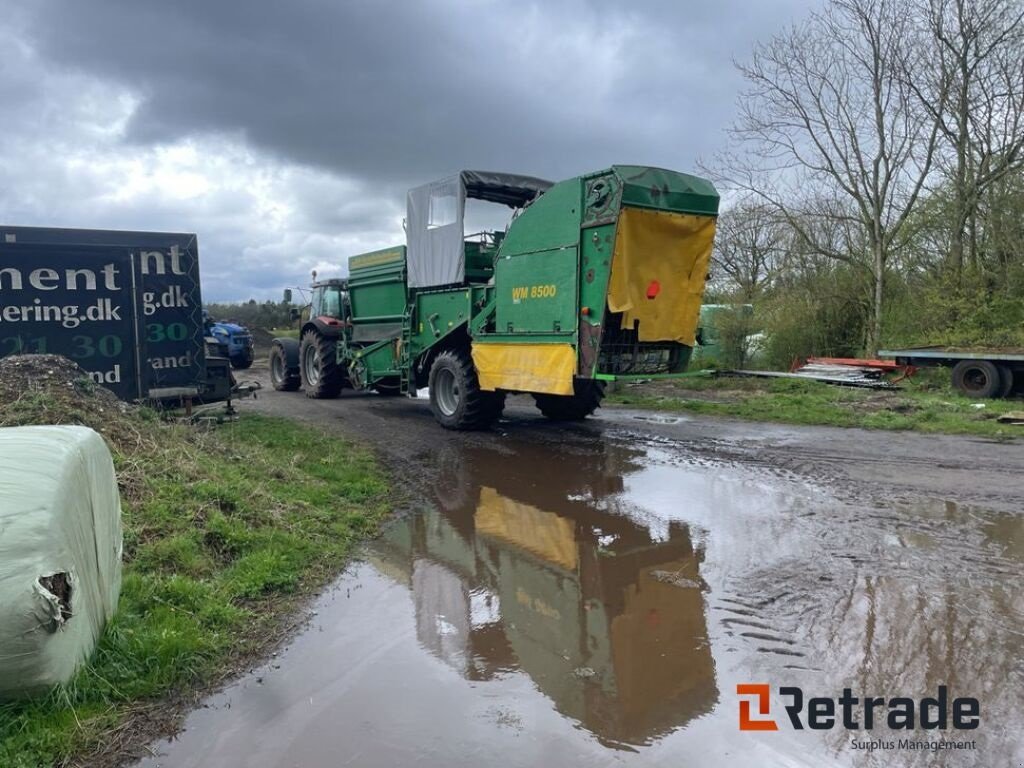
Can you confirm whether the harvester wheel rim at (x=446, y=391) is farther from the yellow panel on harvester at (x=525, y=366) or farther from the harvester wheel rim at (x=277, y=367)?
the harvester wheel rim at (x=277, y=367)

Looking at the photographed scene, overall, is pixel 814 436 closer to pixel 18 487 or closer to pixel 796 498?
pixel 796 498

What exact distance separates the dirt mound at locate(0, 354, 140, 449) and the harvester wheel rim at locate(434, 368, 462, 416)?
5139 mm

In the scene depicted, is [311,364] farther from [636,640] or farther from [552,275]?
[636,640]

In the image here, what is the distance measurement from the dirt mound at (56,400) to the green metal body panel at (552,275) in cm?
497

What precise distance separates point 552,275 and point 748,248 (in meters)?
15.1

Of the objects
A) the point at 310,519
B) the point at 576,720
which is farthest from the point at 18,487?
the point at 310,519

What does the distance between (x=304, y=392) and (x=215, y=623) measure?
12.9 meters

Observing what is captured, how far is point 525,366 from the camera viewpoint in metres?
9.83

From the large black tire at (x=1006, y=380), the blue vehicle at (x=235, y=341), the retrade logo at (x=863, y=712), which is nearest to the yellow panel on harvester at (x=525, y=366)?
the retrade logo at (x=863, y=712)

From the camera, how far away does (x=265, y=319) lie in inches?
1526

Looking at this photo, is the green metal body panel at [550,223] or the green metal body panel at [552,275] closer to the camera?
the green metal body panel at [552,275]

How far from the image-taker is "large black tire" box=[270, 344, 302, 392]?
17.0 meters

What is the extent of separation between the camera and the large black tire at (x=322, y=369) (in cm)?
1530

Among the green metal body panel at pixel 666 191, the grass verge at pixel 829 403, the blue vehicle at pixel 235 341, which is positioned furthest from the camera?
the blue vehicle at pixel 235 341
